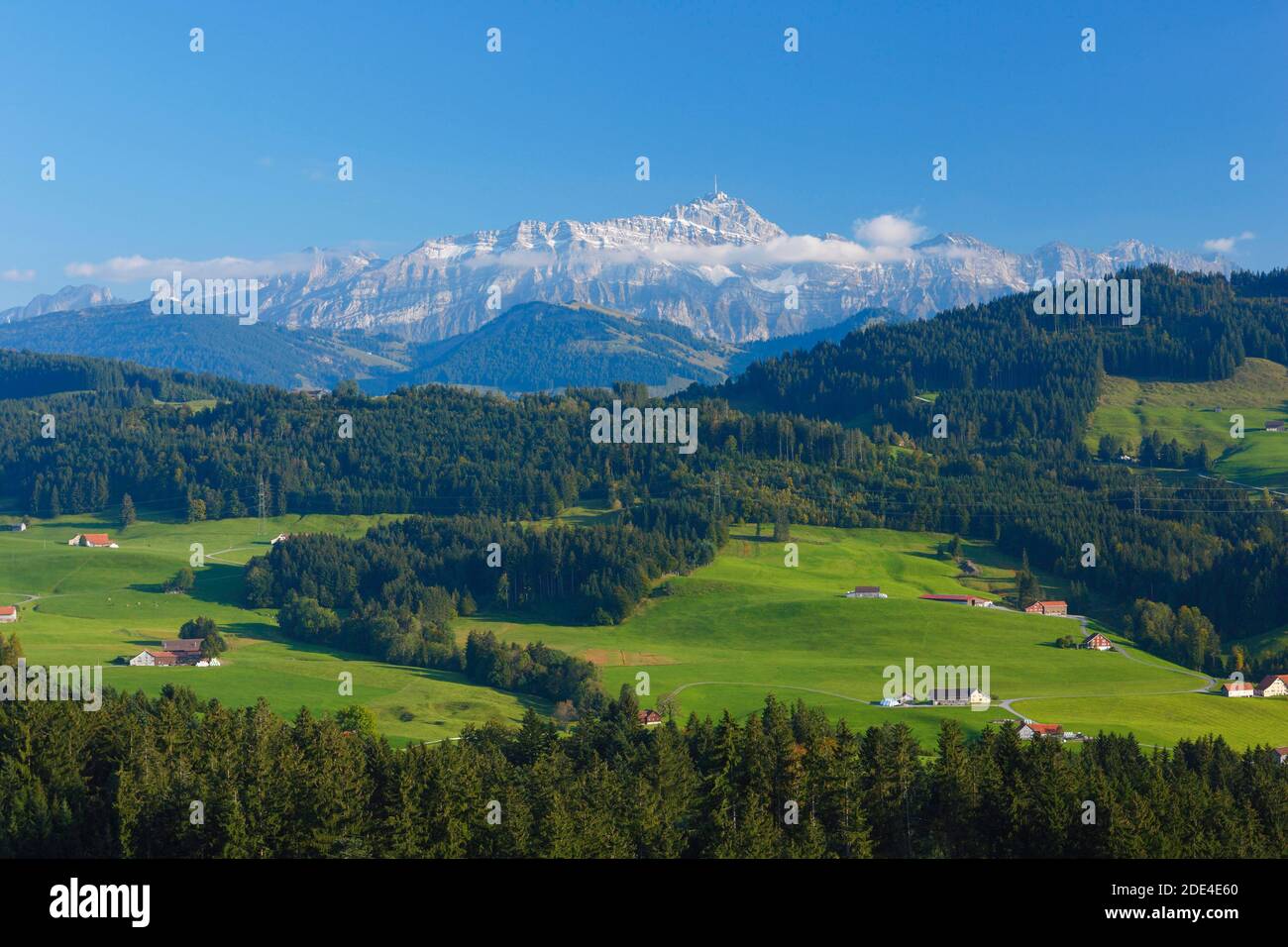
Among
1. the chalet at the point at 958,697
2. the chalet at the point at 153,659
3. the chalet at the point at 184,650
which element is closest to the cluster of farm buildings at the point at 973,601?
the chalet at the point at 958,697

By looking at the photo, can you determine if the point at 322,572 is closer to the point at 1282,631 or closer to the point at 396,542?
the point at 396,542

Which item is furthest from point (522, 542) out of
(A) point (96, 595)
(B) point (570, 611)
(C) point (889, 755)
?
(C) point (889, 755)

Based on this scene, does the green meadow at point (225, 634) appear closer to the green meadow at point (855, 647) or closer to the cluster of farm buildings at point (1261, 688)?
the green meadow at point (855, 647)

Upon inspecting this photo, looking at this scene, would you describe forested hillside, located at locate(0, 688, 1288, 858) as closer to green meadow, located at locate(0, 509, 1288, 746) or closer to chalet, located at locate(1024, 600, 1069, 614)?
green meadow, located at locate(0, 509, 1288, 746)

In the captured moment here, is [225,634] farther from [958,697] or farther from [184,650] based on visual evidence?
[958,697]

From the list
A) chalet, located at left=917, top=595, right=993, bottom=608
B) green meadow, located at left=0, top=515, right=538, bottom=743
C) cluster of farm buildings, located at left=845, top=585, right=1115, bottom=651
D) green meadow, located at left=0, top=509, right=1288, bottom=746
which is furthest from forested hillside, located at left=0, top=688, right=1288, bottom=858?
cluster of farm buildings, located at left=845, top=585, right=1115, bottom=651

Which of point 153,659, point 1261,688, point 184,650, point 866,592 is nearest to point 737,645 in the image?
point 866,592
